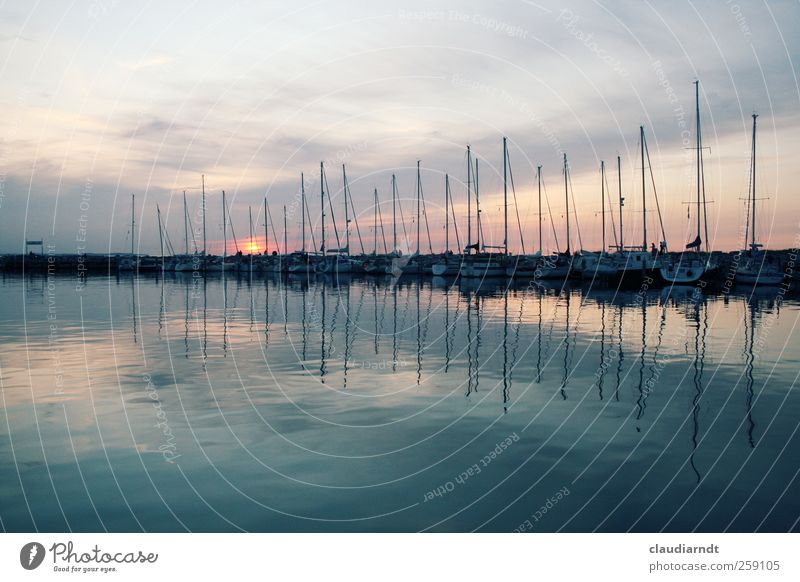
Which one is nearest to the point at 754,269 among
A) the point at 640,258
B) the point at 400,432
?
the point at 640,258

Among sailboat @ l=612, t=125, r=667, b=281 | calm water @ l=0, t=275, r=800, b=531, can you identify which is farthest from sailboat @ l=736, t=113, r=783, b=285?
calm water @ l=0, t=275, r=800, b=531

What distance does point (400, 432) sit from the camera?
1284 centimetres

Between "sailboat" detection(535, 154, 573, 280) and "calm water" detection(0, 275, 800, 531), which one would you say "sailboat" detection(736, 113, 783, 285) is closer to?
"sailboat" detection(535, 154, 573, 280)

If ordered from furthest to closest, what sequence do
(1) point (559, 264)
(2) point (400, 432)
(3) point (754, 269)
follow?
1. (1) point (559, 264)
2. (3) point (754, 269)
3. (2) point (400, 432)

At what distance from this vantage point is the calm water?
8.98m

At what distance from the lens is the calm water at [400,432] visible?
8.98 metres

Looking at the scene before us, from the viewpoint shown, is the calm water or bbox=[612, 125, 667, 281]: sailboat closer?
the calm water

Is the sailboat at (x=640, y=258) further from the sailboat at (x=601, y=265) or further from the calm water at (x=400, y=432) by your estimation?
the calm water at (x=400, y=432)

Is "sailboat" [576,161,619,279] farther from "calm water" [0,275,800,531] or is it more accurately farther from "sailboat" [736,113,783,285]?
"calm water" [0,275,800,531]

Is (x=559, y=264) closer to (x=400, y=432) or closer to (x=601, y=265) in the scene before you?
(x=601, y=265)

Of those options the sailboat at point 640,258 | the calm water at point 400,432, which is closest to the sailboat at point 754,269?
the sailboat at point 640,258

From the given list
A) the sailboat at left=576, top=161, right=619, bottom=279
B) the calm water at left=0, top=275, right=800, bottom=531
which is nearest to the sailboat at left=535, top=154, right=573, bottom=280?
the sailboat at left=576, top=161, right=619, bottom=279

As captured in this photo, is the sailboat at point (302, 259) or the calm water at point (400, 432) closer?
the calm water at point (400, 432)

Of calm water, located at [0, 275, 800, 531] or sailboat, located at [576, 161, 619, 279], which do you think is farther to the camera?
sailboat, located at [576, 161, 619, 279]
